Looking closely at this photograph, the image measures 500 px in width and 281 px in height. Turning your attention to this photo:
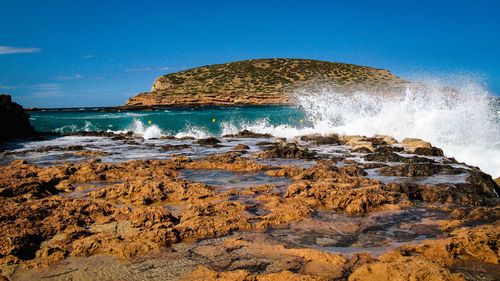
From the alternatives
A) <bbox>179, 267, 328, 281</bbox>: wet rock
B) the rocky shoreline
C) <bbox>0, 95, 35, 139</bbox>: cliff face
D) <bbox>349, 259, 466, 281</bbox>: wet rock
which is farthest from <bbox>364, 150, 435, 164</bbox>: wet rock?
<bbox>0, 95, 35, 139</bbox>: cliff face

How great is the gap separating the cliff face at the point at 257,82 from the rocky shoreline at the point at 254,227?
141ft

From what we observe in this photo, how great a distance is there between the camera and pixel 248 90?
55.2 metres

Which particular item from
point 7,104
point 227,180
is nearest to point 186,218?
point 227,180

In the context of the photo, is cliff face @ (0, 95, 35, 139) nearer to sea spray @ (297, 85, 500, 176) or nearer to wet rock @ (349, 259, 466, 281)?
sea spray @ (297, 85, 500, 176)

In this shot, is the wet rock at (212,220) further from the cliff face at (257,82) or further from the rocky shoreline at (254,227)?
the cliff face at (257,82)

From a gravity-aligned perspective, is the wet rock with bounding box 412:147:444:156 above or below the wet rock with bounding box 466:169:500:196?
Result: above

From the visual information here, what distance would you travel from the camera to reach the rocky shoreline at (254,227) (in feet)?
10.2

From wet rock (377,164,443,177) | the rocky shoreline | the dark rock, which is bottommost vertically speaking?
the rocky shoreline

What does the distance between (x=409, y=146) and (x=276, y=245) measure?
32.7ft

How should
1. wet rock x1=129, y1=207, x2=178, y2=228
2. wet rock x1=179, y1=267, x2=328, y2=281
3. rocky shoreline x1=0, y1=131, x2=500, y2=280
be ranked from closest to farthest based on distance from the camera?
wet rock x1=179, y1=267, x2=328, y2=281 < rocky shoreline x1=0, y1=131, x2=500, y2=280 < wet rock x1=129, y1=207, x2=178, y2=228

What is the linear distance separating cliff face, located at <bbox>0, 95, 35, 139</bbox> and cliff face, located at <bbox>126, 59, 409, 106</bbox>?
31.9 m

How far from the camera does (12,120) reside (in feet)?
62.1

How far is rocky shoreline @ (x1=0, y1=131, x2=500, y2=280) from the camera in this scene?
311cm

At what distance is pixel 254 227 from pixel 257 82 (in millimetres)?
57651
